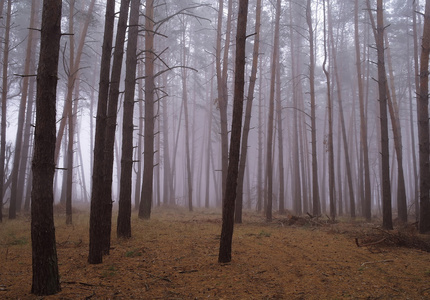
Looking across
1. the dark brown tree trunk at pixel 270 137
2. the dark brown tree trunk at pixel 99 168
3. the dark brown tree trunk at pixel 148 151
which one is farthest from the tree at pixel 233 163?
the dark brown tree trunk at pixel 270 137

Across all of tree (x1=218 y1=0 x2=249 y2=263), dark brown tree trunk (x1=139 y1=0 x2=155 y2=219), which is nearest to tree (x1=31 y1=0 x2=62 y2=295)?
tree (x1=218 y1=0 x2=249 y2=263)

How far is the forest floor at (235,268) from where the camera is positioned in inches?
191

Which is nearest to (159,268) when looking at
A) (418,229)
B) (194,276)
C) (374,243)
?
(194,276)

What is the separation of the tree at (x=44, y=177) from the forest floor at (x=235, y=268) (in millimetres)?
328

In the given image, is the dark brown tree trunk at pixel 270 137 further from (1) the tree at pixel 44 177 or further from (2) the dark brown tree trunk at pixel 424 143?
(1) the tree at pixel 44 177

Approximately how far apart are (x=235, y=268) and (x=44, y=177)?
3.76 m

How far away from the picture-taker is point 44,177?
441cm

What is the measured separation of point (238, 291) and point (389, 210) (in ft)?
27.6

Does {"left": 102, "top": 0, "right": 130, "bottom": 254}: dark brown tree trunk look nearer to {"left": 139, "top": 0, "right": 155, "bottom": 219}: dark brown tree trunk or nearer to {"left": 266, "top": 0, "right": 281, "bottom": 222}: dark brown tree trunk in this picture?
{"left": 139, "top": 0, "right": 155, "bottom": 219}: dark brown tree trunk

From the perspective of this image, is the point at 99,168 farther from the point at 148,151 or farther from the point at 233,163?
the point at 148,151

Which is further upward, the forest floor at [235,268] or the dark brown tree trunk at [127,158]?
the dark brown tree trunk at [127,158]

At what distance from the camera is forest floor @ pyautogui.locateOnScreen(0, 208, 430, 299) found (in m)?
4.85

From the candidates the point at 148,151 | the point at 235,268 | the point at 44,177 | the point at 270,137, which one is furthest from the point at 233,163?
the point at 270,137

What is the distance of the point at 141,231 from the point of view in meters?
9.92
